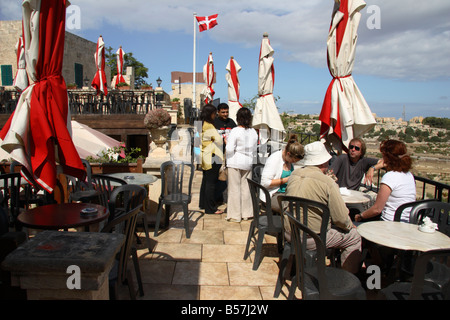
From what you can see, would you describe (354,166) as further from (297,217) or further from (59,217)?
(59,217)

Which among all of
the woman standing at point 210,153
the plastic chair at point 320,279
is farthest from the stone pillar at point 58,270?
the woman standing at point 210,153

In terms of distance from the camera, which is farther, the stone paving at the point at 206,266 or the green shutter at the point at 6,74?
the green shutter at the point at 6,74

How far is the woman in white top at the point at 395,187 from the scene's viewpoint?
2922 mm

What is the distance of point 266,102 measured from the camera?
6.19m

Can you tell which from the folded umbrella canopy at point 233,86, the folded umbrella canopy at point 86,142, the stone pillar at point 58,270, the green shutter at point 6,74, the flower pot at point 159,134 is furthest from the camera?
the green shutter at point 6,74

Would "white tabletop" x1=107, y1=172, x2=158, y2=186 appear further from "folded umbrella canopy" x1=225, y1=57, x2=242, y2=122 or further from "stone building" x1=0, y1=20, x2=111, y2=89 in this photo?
"stone building" x1=0, y1=20, x2=111, y2=89

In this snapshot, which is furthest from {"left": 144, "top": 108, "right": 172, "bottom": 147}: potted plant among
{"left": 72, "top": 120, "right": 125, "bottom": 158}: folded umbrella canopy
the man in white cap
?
the man in white cap

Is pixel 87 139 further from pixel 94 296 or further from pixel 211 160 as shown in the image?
pixel 94 296

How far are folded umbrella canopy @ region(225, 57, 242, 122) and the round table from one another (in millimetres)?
6070

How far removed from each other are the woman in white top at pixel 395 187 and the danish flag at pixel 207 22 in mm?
13649

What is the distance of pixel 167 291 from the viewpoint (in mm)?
2770

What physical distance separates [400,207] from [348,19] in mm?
2400

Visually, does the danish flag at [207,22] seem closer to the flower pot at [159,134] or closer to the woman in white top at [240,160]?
the flower pot at [159,134]
